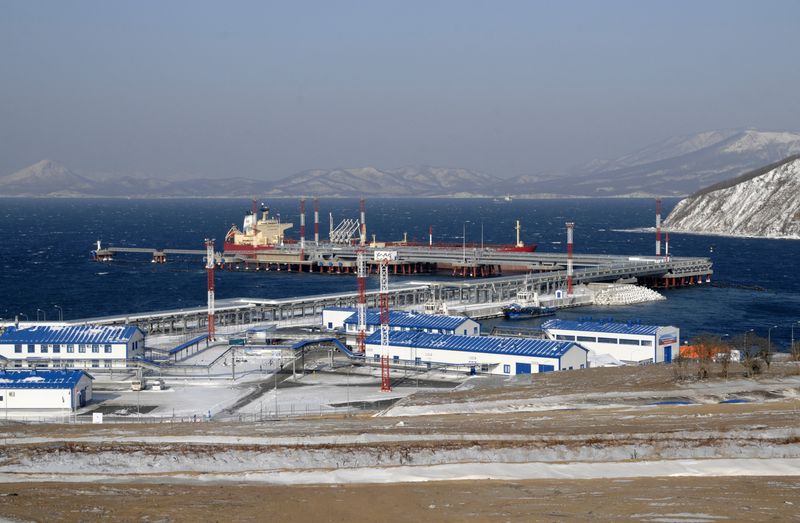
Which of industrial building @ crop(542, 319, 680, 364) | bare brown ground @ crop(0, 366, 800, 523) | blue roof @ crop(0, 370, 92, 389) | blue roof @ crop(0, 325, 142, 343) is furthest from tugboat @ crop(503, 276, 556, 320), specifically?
bare brown ground @ crop(0, 366, 800, 523)

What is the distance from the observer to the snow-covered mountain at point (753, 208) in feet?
391

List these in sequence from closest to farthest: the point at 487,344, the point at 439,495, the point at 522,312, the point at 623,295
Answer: the point at 439,495, the point at 487,344, the point at 522,312, the point at 623,295

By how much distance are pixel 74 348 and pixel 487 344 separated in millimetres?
13390

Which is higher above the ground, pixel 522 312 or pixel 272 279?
pixel 272 279

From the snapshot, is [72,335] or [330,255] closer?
[72,335]

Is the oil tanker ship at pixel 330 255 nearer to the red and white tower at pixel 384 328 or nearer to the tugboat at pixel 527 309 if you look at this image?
the tugboat at pixel 527 309

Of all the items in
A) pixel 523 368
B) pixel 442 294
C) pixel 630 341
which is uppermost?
pixel 442 294

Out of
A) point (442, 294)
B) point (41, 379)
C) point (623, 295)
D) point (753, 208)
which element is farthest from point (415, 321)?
point (753, 208)

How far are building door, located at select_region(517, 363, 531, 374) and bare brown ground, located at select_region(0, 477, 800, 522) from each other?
14267 millimetres

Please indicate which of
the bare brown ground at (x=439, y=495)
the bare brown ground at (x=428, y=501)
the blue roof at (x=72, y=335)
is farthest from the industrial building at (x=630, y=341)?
the bare brown ground at (x=428, y=501)

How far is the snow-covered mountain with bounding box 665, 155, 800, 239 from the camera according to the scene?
119062mm

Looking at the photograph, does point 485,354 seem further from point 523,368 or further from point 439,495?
point 439,495

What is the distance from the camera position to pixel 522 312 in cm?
5478

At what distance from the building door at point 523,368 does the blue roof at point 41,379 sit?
42.7 ft
